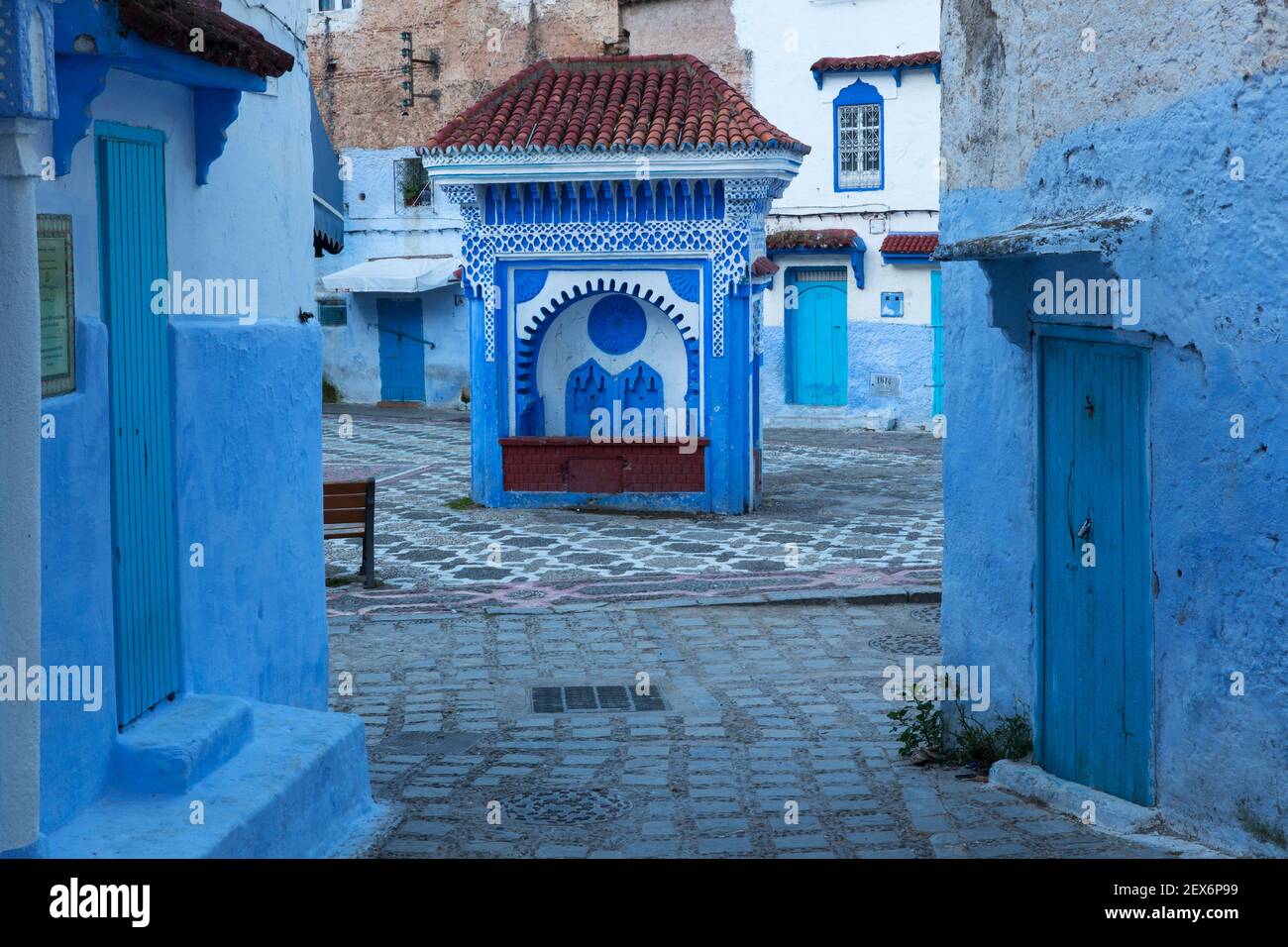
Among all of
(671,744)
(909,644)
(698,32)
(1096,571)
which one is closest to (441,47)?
(698,32)

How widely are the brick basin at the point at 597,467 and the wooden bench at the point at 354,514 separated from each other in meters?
4.47

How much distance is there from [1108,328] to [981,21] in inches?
75.7

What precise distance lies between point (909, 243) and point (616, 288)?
9023 mm

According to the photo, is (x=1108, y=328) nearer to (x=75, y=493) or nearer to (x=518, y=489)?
(x=75, y=493)

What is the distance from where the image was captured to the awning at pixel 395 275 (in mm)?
27969

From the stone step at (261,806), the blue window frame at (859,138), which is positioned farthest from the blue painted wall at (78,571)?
the blue window frame at (859,138)

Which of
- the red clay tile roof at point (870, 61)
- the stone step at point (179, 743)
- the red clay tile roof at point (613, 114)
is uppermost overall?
the red clay tile roof at point (870, 61)

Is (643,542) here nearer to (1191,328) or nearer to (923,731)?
(923,731)

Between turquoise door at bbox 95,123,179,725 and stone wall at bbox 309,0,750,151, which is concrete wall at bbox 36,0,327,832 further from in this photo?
stone wall at bbox 309,0,750,151

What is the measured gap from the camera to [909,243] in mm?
25141

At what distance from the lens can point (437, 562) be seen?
561 inches

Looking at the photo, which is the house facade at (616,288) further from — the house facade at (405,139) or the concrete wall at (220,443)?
the house facade at (405,139)

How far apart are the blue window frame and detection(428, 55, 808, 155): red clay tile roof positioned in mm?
7575
